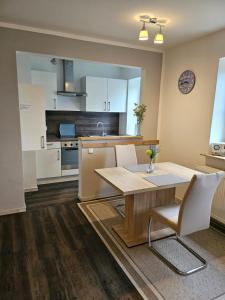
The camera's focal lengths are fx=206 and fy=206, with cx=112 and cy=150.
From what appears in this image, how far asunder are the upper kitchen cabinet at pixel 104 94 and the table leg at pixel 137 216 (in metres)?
2.73

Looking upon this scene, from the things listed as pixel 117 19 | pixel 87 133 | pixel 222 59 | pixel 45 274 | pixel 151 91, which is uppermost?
pixel 117 19

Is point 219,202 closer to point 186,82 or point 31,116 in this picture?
point 186,82

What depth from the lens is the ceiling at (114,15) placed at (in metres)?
2.04

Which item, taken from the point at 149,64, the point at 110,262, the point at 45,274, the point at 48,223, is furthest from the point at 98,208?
the point at 149,64

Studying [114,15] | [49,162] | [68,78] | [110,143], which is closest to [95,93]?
[68,78]

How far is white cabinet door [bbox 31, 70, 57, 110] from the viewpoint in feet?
12.9

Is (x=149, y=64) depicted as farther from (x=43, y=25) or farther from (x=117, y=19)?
(x=43, y=25)

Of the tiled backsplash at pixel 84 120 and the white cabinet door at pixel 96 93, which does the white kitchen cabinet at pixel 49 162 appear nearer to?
the tiled backsplash at pixel 84 120

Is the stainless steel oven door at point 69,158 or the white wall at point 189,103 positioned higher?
the white wall at point 189,103

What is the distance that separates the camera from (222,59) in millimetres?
2689

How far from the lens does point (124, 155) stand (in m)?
3.12

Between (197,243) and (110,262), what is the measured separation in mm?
1066

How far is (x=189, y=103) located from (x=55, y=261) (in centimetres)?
279

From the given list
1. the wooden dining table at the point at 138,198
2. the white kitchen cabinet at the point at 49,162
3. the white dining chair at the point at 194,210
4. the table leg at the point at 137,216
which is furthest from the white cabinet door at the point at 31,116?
the white dining chair at the point at 194,210
